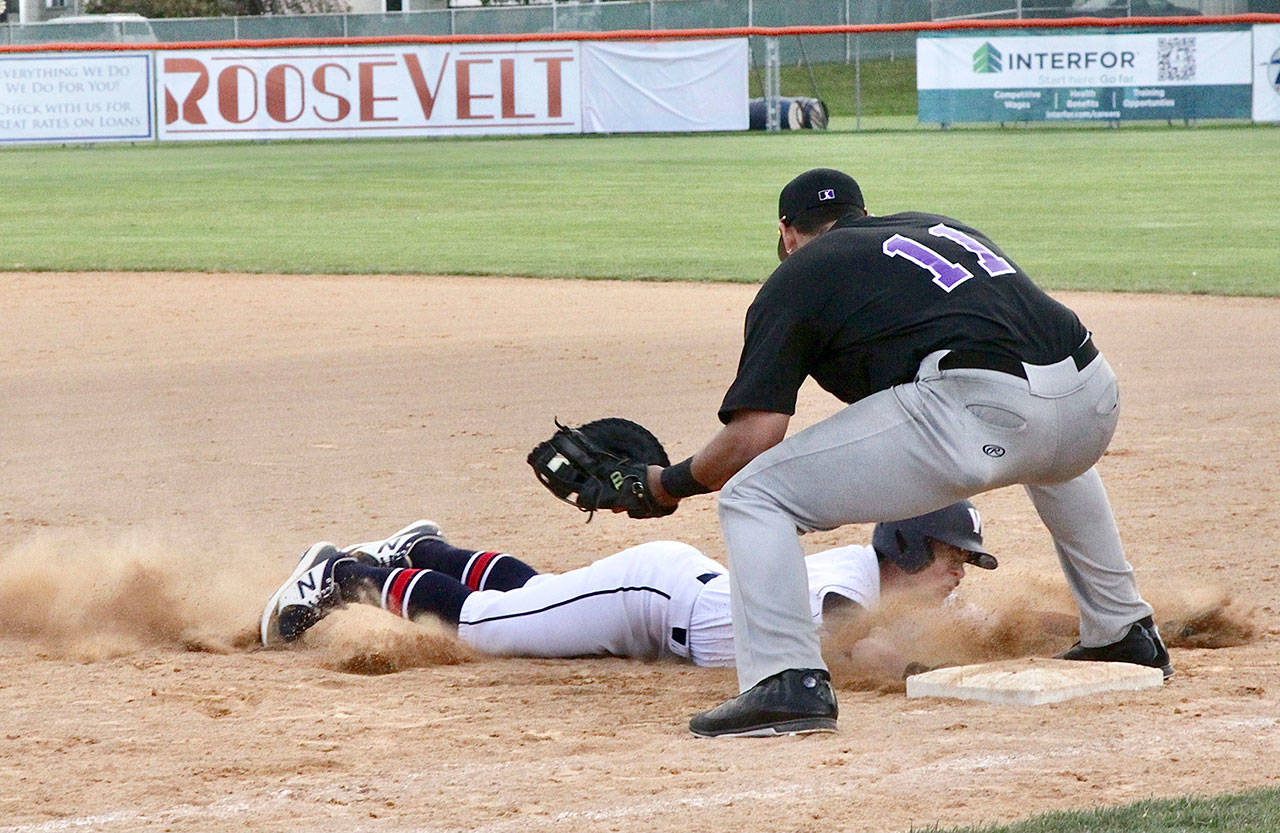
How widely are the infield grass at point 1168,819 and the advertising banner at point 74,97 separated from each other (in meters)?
24.7

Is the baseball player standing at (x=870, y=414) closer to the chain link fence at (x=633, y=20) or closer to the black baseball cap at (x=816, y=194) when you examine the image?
the black baseball cap at (x=816, y=194)

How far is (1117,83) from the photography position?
2648 centimetres

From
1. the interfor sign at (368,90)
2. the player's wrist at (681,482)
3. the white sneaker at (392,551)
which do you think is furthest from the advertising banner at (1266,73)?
the player's wrist at (681,482)

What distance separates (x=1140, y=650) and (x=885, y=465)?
3.07 feet

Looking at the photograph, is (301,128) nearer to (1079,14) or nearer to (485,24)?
(485,24)

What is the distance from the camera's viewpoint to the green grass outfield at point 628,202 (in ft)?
42.0

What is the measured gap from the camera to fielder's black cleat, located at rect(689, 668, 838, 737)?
3.21 m

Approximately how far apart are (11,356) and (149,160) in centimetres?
1610

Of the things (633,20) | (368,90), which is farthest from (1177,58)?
(368,90)

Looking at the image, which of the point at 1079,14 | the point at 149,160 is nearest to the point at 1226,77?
the point at 1079,14

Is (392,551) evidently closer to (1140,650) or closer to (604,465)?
(604,465)

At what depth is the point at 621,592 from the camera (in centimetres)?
387

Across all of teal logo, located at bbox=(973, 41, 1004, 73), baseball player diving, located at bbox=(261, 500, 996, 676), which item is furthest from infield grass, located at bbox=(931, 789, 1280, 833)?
teal logo, located at bbox=(973, 41, 1004, 73)

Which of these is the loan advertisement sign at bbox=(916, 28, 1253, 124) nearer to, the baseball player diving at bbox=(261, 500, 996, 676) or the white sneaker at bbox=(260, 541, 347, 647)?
the baseball player diving at bbox=(261, 500, 996, 676)
